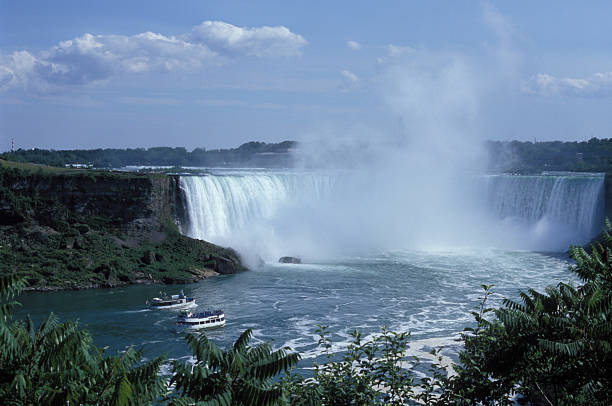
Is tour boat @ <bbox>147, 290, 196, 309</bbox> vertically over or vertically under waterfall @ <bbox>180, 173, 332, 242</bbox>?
under

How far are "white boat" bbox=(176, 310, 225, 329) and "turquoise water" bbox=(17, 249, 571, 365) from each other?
0.35m

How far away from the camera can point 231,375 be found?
20.9ft

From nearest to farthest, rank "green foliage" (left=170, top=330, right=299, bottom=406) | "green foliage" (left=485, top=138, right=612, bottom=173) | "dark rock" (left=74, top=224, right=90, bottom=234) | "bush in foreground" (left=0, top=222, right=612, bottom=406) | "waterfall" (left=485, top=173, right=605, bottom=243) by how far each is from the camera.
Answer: "green foliage" (left=170, top=330, right=299, bottom=406) → "bush in foreground" (left=0, top=222, right=612, bottom=406) → "dark rock" (left=74, top=224, right=90, bottom=234) → "waterfall" (left=485, top=173, right=605, bottom=243) → "green foliage" (left=485, top=138, right=612, bottom=173)

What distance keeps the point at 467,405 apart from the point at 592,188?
42878 millimetres

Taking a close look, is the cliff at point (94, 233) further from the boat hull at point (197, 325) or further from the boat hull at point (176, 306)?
the boat hull at point (197, 325)

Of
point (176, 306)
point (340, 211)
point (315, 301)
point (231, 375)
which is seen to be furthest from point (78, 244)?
point (231, 375)

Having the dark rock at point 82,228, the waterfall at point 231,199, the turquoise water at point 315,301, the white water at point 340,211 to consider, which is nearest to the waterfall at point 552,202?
the white water at point 340,211

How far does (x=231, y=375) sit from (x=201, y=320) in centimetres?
1659

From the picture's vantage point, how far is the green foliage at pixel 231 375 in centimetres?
598

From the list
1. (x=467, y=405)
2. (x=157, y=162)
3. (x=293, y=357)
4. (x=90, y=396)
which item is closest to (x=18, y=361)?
(x=90, y=396)

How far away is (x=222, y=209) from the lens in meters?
42.5

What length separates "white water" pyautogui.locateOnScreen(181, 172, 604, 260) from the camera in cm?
4156

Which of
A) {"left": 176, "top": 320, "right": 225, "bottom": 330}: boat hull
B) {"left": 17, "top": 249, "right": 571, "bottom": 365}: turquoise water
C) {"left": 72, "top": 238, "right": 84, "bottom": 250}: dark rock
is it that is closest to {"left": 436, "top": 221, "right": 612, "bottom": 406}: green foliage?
{"left": 17, "top": 249, "right": 571, "bottom": 365}: turquoise water

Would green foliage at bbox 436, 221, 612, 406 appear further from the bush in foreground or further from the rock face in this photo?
the rock face
